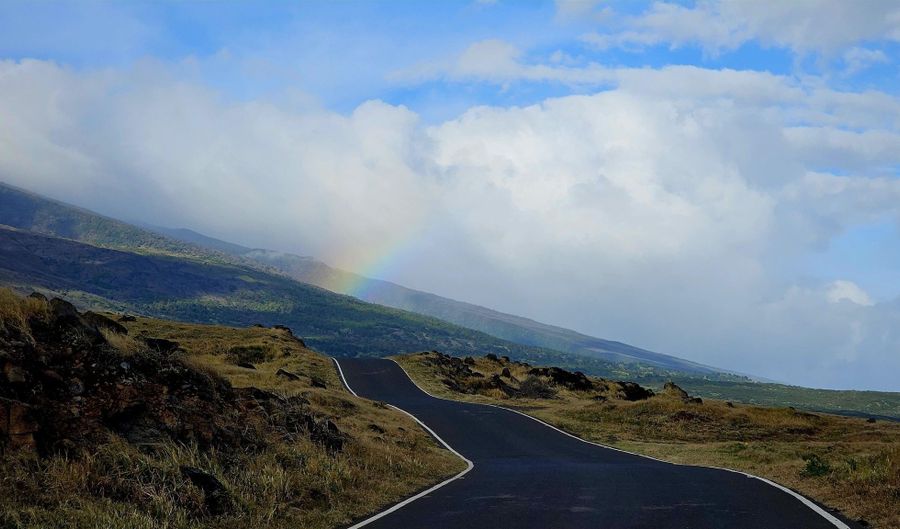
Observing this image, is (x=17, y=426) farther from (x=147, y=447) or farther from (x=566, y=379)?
(x=566, y=379)

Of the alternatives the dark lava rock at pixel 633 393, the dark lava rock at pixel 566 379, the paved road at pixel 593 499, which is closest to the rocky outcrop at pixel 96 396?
the paved road at pixel 593 499

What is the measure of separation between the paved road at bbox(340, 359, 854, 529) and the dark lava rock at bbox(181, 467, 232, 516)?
8.45 feet

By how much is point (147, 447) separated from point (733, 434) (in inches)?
1287

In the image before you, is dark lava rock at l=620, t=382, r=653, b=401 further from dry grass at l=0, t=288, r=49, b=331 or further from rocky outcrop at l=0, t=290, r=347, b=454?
dry grass at l=0, t=288, r=49, b=331

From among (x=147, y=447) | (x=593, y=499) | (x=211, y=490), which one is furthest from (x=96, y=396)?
(x=593, y=499)

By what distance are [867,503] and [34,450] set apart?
1424cm

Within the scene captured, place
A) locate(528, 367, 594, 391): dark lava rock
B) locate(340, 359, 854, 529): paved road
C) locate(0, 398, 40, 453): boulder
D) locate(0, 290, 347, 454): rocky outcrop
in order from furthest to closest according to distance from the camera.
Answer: locate(528, 367, 594, 391): dark lava rock
locate(340, 359, 854, 529): paved road
locate(0, 290, 347, 454): rocky outcrop
locate(0, 398, 40, 453): boulder

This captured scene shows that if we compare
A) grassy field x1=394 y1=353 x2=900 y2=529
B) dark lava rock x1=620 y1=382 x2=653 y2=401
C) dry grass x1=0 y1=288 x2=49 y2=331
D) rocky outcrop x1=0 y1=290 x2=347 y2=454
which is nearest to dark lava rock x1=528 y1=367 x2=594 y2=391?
grassy field x1=394 y1=353 x2=900 y2=529

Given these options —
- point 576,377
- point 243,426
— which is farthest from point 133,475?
point 576,377

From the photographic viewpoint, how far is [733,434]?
1468 inches

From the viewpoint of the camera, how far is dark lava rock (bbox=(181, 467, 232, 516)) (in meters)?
11.5

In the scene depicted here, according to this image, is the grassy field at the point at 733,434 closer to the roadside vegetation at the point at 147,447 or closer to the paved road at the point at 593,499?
the paved road at the point at 593,499

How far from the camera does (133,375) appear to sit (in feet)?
45.6

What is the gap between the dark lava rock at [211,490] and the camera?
37.8ft
